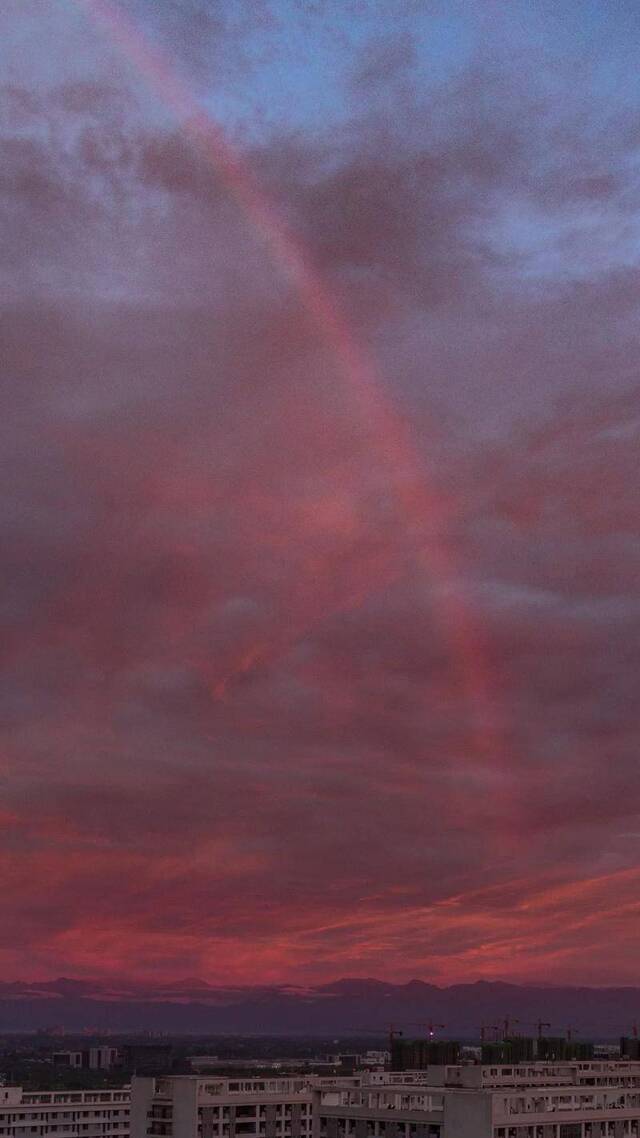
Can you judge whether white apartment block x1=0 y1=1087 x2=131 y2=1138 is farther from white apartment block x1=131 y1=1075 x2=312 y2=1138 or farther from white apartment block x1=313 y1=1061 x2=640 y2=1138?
white apartment block x1=313 y1=1061 x2=640 y2=1138

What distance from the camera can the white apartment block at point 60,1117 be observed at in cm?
16888

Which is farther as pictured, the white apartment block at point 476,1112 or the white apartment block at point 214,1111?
the white apartment block at point 214,1111

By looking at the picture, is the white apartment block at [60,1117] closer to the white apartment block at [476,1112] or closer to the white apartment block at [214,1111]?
the white apartment block at [214,1111]

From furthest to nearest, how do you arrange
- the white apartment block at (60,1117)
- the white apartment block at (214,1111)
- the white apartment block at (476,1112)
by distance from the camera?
the white apartment block at (60,1117) → the white apartment block at (214,1111) → the white apartment block at (476,1112)

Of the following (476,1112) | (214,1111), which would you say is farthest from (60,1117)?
(476,1112)

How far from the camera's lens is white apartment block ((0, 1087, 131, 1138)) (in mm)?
168875

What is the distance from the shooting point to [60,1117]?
17062 centimetres

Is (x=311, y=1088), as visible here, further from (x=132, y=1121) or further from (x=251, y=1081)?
(x=132, y=1121)

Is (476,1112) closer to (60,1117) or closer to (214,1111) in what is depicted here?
(214,1111)

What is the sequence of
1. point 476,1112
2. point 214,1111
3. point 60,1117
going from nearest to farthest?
point 476,1112 → point 214,1111 → point 60,1117

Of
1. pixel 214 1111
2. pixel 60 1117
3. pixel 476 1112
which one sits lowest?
pixel 476 1112

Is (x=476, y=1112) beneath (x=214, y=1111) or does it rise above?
beneath

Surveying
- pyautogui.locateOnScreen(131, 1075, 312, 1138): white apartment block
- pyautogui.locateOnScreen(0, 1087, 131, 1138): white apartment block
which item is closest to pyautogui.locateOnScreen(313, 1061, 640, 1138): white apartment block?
pyautogui.locateOnScreen(131, 1075, 312, 1138): white apartment block

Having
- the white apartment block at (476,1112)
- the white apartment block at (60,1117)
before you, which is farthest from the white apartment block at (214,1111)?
the white apartment block at (60,1117)
